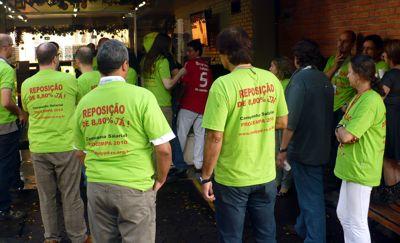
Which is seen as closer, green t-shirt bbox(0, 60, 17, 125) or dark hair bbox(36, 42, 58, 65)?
dark hair bbox(36, 42, 58, 65)

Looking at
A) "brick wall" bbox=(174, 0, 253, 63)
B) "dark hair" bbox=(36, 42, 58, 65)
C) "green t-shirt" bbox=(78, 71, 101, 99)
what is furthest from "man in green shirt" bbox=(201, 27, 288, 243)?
"brick wall" bbox=(174, 0, 253, 63)

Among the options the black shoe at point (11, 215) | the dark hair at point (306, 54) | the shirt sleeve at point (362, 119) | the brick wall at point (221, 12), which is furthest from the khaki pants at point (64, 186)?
the brick wall at point (221, 12)

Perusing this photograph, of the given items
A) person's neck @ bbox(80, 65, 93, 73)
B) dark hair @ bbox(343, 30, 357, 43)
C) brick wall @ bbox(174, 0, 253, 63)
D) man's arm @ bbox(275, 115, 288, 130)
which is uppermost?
brick wall @ bbox(174, 0, 253, 63)

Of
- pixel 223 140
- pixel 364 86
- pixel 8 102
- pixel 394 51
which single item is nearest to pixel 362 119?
pixel 364 86

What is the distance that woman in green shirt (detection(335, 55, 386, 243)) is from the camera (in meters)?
3.69

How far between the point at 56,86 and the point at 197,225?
212 cm

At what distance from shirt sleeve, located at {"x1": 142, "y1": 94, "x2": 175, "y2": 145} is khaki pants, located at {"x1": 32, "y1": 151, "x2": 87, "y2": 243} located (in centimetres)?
170

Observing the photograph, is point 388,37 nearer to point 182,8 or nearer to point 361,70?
point 361,70

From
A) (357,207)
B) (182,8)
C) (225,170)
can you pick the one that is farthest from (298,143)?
(182,8)

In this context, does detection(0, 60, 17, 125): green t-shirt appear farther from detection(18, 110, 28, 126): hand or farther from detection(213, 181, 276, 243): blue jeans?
detection(213, 181, 276, 243): blue jeans

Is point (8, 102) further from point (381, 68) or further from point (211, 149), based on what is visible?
point (381, 68)

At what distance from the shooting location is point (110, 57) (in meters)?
3.09

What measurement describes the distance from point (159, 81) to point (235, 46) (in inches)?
139

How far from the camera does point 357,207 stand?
3.76m
